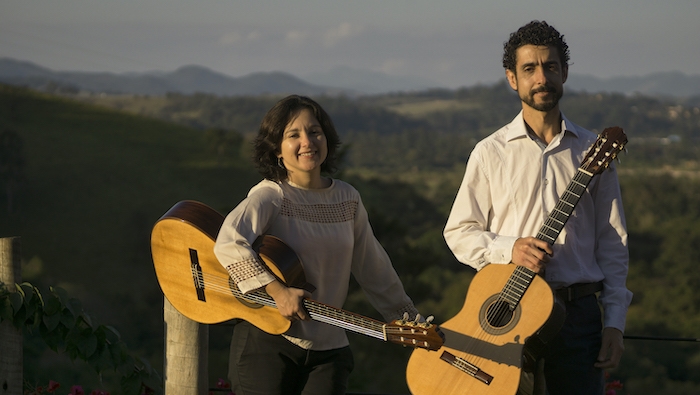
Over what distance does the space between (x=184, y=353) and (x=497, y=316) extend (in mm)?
1283

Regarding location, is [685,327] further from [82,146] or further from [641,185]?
[82,146]

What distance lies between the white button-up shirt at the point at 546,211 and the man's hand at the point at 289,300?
23.7 inches

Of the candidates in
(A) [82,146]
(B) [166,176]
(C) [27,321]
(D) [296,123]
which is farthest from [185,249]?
(A) [82,146]

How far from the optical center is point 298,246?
268 cm

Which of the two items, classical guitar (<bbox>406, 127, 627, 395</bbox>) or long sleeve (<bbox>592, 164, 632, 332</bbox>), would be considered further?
long sleeve (<bbox>592, 164, 632, 332</bbox>)

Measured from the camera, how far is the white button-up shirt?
2598 millimetres

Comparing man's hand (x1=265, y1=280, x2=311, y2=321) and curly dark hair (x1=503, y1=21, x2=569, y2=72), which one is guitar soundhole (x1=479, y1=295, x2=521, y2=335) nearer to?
man's hand (x1=265, y1=280, x2=311, y2=321)

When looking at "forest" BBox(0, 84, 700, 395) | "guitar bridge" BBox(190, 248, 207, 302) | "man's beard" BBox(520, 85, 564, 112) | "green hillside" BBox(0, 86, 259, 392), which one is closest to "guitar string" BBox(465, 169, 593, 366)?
"man's beard" BBox(520, 85, 564, 112)

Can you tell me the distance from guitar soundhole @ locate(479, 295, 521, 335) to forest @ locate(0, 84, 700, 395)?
1880 centimetres

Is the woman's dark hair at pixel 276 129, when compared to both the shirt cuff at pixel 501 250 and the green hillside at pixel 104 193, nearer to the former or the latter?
the shirt cuff at pixel 501 250

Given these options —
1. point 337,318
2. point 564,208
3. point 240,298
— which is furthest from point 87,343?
point 564,208

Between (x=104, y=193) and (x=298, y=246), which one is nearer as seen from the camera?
(x=298, y=246)

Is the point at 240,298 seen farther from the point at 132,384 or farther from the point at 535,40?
the point at 535,40

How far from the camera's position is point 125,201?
4656 centimetres
